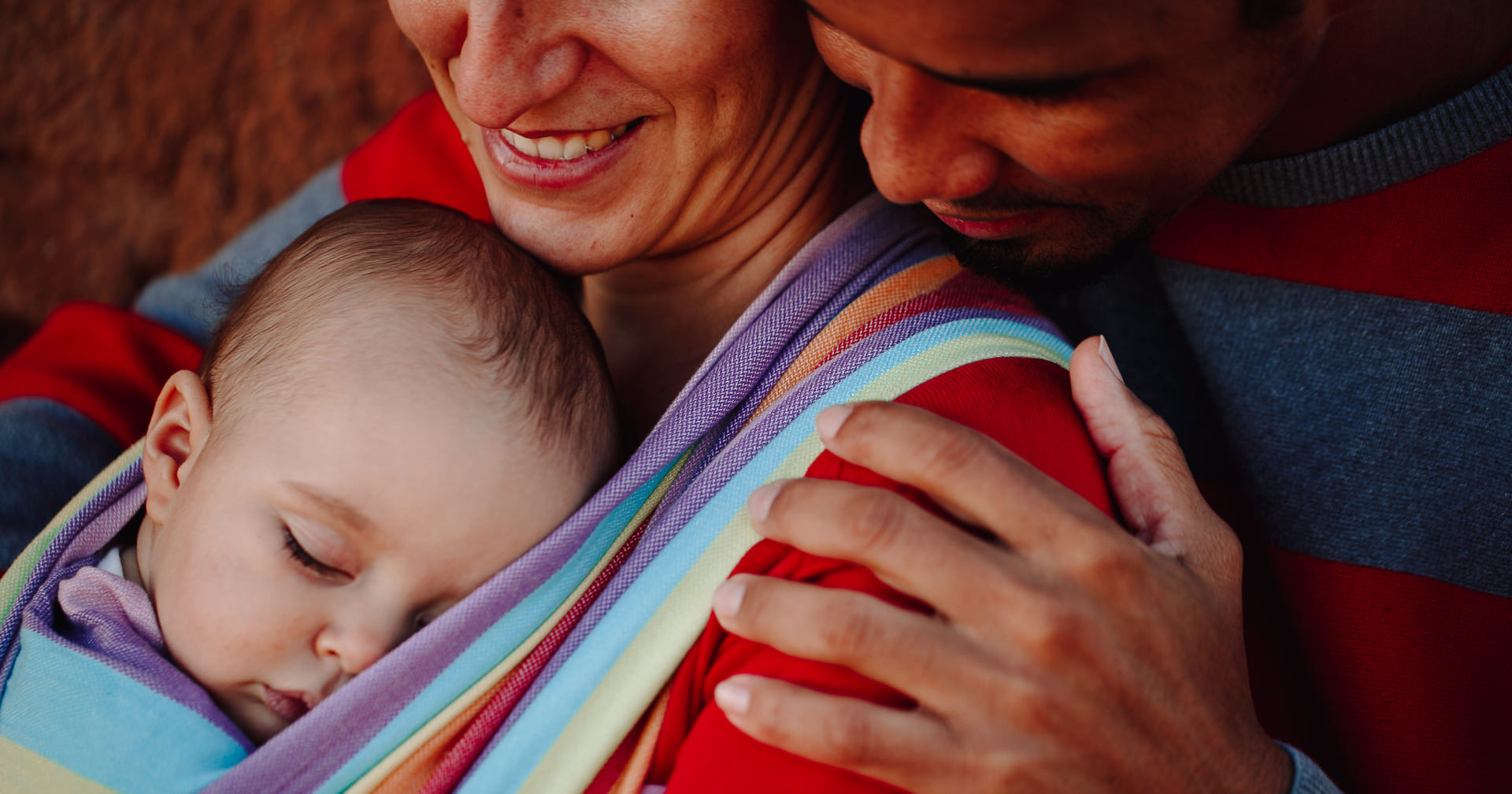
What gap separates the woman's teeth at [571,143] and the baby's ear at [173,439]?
498mm

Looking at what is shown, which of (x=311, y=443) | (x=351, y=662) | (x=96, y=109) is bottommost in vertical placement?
(x=351, y=662)

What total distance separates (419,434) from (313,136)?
65.6 inches

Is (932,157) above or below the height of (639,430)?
above

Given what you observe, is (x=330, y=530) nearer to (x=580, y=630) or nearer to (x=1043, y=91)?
(x=580, y=630)

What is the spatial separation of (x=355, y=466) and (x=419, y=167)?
0.92 m

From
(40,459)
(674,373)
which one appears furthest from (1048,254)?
(40,459)

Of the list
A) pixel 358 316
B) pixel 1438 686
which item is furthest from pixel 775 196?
pixel 1438 686

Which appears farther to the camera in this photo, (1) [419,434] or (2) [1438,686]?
(2) [1438,686]

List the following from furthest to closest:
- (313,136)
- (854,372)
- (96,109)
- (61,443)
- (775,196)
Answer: (313,136) < (96,109) < (61,443) < (775,196) < (854,372)

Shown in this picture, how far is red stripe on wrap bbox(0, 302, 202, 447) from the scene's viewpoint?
155cm

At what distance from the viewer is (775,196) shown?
140cm

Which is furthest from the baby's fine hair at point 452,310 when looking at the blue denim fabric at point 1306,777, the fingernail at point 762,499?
the blue denim fabric at point 1306,777

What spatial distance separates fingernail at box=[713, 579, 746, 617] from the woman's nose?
2.03ft

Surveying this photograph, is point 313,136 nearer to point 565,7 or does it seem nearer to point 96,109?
point 96,109
